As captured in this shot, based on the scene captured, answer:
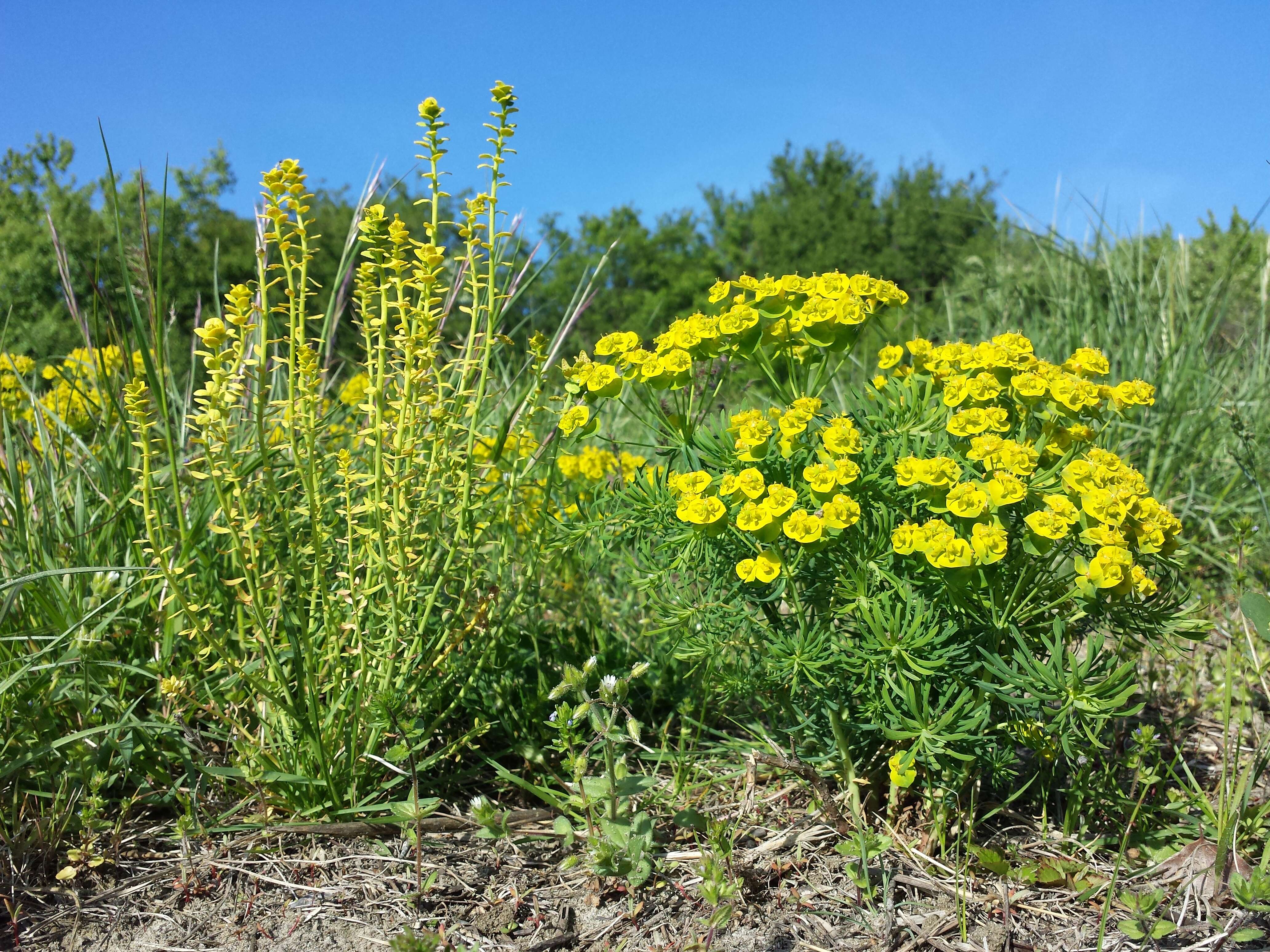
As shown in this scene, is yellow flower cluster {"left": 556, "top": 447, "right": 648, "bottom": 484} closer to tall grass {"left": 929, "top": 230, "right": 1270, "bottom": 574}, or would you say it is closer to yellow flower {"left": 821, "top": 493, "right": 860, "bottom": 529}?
yellow flower {"left": 821, "top": 493, "right": 860, "bottom": 529}

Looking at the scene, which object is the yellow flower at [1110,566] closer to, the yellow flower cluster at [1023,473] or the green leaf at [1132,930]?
the yellow flower cluster at [1023,473]

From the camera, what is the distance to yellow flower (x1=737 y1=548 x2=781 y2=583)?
1.66 metres

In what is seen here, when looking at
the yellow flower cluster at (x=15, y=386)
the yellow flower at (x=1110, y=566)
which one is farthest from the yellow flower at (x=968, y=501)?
the yellow flower cluster at (x=15, y=386)

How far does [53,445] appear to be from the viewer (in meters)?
3.07

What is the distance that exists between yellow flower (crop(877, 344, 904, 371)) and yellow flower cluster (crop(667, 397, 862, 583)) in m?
0.28

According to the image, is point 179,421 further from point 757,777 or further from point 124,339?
point 757,777

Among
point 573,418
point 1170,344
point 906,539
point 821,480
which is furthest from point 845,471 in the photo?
point 1170,344

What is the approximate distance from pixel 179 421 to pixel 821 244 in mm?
33456

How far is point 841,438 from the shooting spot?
5.46 ft

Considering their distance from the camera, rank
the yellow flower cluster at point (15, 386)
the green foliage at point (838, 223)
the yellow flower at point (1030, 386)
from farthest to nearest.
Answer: the green foliage at point (838, 223), the yellow flower cluster at point (15, 386), the yellow flower at point (1030, 386)

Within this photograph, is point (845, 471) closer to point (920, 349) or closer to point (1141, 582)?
point (920, 349)

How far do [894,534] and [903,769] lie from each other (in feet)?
1.49

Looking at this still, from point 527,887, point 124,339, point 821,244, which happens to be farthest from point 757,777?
point 821,244

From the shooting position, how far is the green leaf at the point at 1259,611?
6.19 feet
